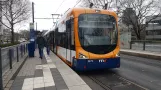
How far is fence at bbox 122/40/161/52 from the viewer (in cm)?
1889

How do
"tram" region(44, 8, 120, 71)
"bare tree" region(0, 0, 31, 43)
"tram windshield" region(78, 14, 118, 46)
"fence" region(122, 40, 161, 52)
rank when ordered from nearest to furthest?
"tram" region(44, 8, 120, 71), "tram windshield" region(78, 14, 118, 46), "fence" region(122, 40, 161, 52), "bare tree" region(0, 0, 31, 43)

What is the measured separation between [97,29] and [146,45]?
13.2m

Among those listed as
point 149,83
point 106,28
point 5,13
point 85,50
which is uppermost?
point 5,13

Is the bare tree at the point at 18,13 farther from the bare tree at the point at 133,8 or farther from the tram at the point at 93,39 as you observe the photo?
the tram at the point at 93,39

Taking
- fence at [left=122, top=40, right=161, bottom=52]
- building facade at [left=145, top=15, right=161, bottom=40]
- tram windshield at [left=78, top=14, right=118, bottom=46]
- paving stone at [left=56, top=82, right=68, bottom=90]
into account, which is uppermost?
building facade at [left=145, top=15, right=161, bottom=40]

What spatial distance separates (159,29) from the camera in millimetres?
86750

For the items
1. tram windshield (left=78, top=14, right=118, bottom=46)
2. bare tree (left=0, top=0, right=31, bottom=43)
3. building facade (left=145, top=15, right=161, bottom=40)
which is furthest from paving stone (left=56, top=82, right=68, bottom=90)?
building facade (left=145, top=15, right=161, bottom=40)

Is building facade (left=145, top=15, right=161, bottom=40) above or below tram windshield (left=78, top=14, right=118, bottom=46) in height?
above

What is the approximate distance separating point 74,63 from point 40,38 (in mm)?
6489

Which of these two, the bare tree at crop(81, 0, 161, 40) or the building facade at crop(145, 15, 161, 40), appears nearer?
the bare tree at crop(81, 0, 161, 40)

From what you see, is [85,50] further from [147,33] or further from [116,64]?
[147,33]

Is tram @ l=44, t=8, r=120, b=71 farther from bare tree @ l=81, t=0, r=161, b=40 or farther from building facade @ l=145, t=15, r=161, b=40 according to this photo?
building facade @ l=145, t=15, r=161, b=40

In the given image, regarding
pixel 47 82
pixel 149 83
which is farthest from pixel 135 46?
pixel 47 82

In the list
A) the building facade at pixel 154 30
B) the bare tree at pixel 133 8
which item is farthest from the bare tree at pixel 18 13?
the building facade at pixel 154 30
